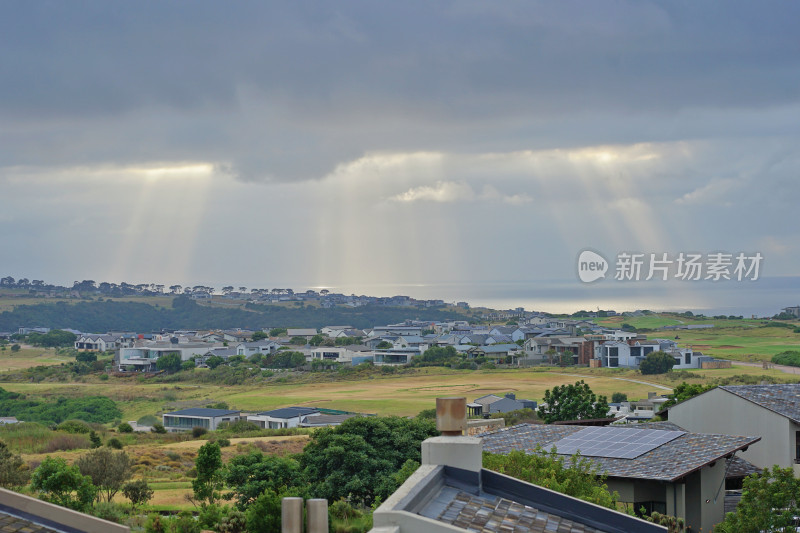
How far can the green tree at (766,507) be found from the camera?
17391mm

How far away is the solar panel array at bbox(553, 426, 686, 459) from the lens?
2280 centimetres

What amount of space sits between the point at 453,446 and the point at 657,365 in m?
92.9

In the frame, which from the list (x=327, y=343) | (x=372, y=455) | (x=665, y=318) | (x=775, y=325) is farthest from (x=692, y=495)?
(x=665, y=318)

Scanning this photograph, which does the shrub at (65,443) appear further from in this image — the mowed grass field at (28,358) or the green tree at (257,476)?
the mowed grass field at (28,358)

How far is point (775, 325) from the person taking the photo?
148875 mm

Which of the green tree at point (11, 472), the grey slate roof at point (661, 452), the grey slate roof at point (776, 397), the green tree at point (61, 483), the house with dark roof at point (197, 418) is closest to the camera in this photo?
the grey slate roof at point (661, 452)

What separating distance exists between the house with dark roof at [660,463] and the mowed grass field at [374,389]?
150ft

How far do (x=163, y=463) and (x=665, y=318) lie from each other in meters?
168

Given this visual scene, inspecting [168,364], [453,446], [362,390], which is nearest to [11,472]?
[453,446]


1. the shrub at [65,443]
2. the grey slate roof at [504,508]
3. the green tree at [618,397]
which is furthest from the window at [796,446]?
the green tree at [618,397]

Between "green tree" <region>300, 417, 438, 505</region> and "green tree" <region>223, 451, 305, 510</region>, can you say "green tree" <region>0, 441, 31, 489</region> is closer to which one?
"green tree" <region>223, 451, 305, 510</region>

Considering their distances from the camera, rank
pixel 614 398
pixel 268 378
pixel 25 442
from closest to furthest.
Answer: pixel 25 442 → pixel 614 398 → pixel 268 378

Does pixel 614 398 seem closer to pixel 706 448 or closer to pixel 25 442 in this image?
pixel 25 442

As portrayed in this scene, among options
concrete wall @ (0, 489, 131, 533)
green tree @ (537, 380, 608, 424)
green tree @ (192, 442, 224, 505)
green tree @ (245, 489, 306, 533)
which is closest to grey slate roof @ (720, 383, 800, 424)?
green tree @ (245, 489, 306, 533)
